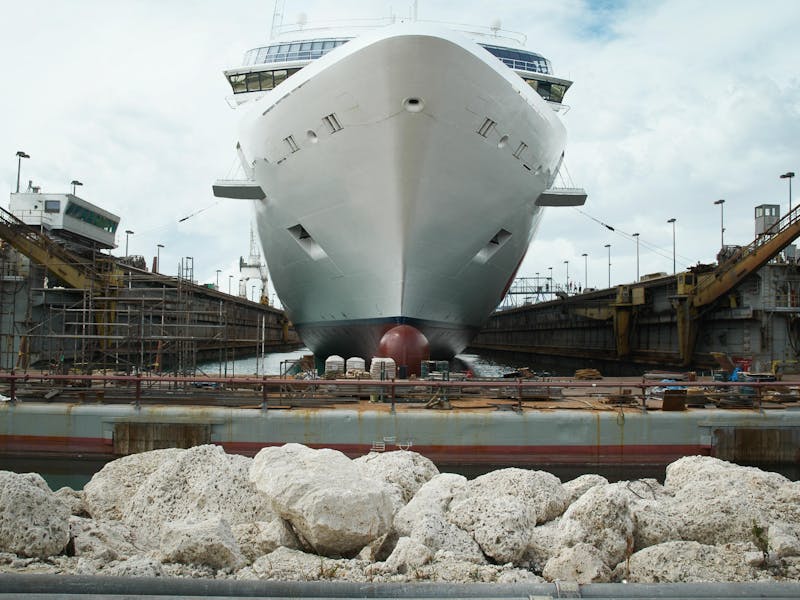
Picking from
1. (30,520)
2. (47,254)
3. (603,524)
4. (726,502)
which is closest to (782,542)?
(726,502)

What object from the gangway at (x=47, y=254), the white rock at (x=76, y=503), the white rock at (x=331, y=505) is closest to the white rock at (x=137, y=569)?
the white rock at (x=331, y=505)

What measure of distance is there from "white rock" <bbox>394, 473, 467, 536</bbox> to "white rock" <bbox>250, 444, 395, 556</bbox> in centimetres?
26

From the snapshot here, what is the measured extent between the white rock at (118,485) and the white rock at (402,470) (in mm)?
2063

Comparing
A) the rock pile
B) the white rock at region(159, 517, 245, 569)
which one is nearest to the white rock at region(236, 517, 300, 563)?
the rock pile

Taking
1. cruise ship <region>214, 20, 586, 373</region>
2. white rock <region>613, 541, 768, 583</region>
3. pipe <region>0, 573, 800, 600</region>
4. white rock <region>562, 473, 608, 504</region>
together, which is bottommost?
white rock <region>613, 541, 768, 583</region>

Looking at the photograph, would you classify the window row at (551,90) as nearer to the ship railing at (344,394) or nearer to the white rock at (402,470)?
the ship railing at (344,394)

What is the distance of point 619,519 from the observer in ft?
16.2

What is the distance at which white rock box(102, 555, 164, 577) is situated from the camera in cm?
384

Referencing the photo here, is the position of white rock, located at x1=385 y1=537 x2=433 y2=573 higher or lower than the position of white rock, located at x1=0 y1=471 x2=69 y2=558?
lower

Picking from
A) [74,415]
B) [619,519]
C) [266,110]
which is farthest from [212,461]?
[266,110]

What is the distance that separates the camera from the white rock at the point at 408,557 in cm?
Result: 436

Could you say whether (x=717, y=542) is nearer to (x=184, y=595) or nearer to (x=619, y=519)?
(x=619, y=519)

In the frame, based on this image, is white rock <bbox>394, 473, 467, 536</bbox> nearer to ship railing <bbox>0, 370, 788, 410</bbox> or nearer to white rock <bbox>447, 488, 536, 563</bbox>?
white rock <bbox>447, 488, 536, 563</bbox>

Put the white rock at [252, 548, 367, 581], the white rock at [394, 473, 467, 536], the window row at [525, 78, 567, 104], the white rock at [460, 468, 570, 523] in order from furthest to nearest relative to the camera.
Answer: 1. the window row at [525, 78, 567, 104]
2. the white rock at [460, 468, 570, 523]
3. the white rock at [394, 473, 467, 536]
4. the white rock at [252, 548, 367, 581]
